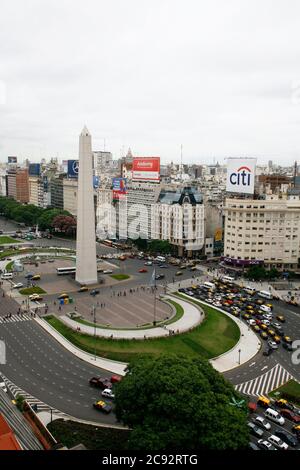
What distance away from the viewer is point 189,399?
21.2 meters

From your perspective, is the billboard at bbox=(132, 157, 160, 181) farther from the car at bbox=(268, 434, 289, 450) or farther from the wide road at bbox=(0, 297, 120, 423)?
the car at bbox=(268, 434, 289, 450)

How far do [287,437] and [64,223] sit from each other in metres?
75.7

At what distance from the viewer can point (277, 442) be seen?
80.8ft

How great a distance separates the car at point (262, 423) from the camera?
86.4ft

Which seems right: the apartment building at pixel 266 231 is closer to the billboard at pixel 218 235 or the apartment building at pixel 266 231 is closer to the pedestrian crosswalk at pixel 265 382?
the billboard at pixel 218 235

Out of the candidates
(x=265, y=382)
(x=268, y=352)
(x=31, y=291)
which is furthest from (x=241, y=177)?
(x=265, y=382)

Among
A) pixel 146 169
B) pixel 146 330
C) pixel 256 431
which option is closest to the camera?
pixel 256 431

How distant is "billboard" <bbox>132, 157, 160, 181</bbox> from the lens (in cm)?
8162

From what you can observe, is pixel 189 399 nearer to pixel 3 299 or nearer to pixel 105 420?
pixel 105 420

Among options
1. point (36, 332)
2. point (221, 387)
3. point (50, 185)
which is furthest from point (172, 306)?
point (50, 185)

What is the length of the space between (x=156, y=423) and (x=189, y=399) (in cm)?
197

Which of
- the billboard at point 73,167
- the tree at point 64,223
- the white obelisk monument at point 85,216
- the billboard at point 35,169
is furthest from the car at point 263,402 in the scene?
the billboard at point 35,169

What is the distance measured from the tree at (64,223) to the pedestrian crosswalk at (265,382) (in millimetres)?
67454

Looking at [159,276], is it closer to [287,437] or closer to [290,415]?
[290,415]
